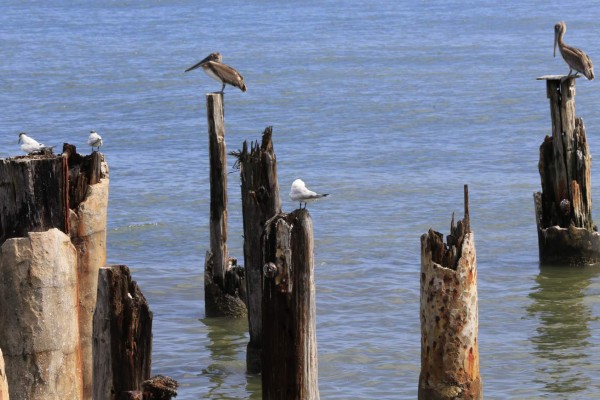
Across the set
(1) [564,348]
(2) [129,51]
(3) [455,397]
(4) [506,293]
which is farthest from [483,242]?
(2) [129,51]

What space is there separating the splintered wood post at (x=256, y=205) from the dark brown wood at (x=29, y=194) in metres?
3.62

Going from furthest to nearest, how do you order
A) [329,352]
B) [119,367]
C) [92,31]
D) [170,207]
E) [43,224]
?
[92,31] → [170,207] → [329,352] → [43,224] → [119,367]

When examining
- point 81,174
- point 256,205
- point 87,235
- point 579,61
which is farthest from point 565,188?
point 87,235

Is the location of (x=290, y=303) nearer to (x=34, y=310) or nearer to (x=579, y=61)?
(x=34, y=310)

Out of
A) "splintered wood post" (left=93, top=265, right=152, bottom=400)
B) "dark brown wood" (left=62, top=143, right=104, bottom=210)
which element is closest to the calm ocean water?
"dark brown wood" (left=62, top=143, right=104, bottom=210)

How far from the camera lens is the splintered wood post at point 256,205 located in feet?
37.1

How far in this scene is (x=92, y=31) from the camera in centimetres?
5228

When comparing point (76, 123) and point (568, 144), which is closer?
point (568, 144)

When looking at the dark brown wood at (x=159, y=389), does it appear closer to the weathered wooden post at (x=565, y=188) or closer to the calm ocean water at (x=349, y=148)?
the calm ocean water at (x=349, y=148)

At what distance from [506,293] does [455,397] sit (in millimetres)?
6276

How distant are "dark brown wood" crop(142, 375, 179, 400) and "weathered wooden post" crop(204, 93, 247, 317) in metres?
6.93

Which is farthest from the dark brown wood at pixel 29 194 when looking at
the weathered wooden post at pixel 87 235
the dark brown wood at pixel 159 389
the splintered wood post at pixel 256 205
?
the splintered wood post at pixel 256 205

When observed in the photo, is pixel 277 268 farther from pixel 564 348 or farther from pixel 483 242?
pixel 483 242

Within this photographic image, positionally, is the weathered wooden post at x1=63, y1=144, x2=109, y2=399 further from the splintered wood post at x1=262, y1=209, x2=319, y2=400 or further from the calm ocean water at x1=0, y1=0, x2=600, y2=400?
the calm ocean water at x1=0, y1=0, x2=600, y2=400
